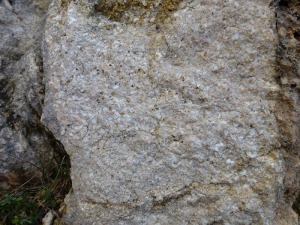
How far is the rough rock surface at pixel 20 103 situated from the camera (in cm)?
214

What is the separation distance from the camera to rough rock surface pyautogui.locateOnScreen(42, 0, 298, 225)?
5.36 feet

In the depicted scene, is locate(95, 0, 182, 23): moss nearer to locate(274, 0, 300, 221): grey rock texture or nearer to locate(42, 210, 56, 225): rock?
locate(274, 0, 300, 221): grey rock texture

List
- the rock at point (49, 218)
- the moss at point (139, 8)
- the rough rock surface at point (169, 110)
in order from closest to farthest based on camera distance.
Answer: the rough rock surface at point (169, 110), the moss at point (139, 8), the rock at point (49, 218)

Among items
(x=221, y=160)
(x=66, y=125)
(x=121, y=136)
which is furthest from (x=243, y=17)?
(x=66, y=125)

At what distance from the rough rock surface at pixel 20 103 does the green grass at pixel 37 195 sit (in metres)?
0.09

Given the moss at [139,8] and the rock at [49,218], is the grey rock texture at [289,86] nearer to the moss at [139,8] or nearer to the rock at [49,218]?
the moss at [139,8]

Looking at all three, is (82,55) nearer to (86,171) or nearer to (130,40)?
(130,40)

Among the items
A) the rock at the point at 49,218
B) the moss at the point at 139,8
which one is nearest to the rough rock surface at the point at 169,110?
the moss at the point at 139,8

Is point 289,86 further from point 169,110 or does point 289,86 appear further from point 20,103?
point 20,103

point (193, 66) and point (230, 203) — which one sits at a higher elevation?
point (193, 66)

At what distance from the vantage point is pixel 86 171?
1.84 metres

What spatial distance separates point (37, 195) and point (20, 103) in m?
0.55

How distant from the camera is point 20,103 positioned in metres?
2.17

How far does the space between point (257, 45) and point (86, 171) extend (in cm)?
100
